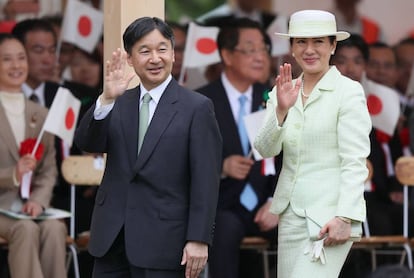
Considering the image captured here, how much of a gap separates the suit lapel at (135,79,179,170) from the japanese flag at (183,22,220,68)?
11.8ft

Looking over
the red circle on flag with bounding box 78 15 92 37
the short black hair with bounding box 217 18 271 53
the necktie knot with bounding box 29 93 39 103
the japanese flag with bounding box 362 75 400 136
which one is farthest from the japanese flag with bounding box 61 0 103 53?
the japanese flag with bounding box 362 75 400 136

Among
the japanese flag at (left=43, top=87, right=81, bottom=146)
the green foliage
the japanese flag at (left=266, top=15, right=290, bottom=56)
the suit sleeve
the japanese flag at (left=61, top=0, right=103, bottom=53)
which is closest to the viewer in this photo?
the suit sleeve

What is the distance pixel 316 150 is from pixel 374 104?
3.65 m

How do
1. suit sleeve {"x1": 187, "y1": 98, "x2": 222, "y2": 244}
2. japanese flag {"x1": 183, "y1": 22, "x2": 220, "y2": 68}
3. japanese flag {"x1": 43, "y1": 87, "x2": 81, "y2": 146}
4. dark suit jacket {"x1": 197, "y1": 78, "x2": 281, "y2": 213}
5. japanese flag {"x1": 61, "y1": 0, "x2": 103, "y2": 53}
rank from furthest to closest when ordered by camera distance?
japanese flag {"x1": 61, "y1": 0, "x2": 103, "y2": 53} < japanese flag {"x1": 183, "y1": 22, "x2": 220, "y2": 68} < dark suit jacket {"x1": 197, "y1": 78, "x2": 281, "y2": 213} < japanese flag {"x1": 43, "y1": 87, "x2": 81, "y2": 146} < suit sleeve {"x1": 187, "y1": 98, "x2": 222, "y2": 244}

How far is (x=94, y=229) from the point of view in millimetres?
6086

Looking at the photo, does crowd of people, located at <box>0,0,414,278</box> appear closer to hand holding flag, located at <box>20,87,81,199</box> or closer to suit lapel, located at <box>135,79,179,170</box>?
suit lapel, located at <box>135,79,179,170</box>

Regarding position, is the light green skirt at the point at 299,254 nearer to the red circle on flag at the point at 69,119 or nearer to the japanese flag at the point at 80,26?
the red circle on flag at the point at 69,119

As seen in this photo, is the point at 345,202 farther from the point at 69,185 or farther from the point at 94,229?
the point at 69,185

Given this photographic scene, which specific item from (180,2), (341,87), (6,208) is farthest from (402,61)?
(341,87)

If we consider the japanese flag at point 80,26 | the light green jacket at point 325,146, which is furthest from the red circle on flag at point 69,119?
the light green jacket at point 325,146

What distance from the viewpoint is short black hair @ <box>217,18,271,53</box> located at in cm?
928

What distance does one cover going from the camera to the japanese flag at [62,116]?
843cm

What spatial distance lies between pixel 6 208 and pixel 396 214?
9.70 feet

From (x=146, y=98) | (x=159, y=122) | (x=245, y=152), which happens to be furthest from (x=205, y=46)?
(x=159, y=122)
